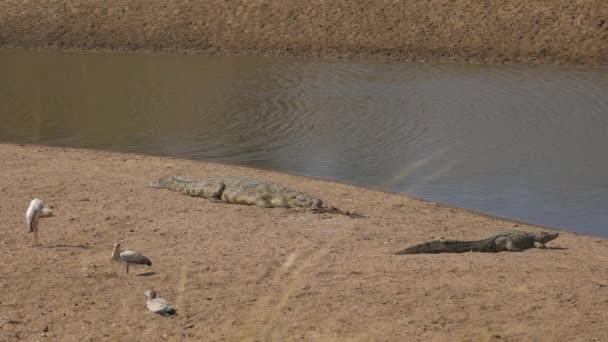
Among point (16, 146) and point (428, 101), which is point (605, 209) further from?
point (16, 146)

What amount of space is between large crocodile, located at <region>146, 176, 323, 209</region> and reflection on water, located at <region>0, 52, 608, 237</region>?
7.87 feet

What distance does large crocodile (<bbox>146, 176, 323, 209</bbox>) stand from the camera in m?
10.6

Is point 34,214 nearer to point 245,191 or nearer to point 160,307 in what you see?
point 160,307

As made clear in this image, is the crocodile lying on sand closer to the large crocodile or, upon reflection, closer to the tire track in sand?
the tire track in sand

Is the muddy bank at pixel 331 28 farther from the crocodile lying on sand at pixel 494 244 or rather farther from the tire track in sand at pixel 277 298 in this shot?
the tire track in sand at pixel 277 298

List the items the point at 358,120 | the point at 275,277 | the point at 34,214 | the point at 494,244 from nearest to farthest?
the point at 275,277 → the point at 34,214 → the point at 494,244 → the point at 358,120

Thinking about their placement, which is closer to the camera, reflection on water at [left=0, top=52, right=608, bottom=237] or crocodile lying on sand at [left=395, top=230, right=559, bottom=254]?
crocodile lying on sand at [left=395, top=230, right=559, bottom=254]

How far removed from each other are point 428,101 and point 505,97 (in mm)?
1751

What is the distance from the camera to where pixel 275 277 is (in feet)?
25.5

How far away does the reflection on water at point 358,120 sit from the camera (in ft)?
42.9

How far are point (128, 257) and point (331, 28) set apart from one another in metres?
18.8

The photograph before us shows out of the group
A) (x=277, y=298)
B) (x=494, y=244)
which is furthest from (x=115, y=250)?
(x=494, y=244)

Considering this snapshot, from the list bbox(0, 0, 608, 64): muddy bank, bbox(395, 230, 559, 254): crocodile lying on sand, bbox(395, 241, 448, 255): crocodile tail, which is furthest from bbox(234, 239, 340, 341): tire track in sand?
bbox(0, 0, 608, 64): muddy bank

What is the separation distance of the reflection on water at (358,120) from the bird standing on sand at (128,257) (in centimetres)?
523
